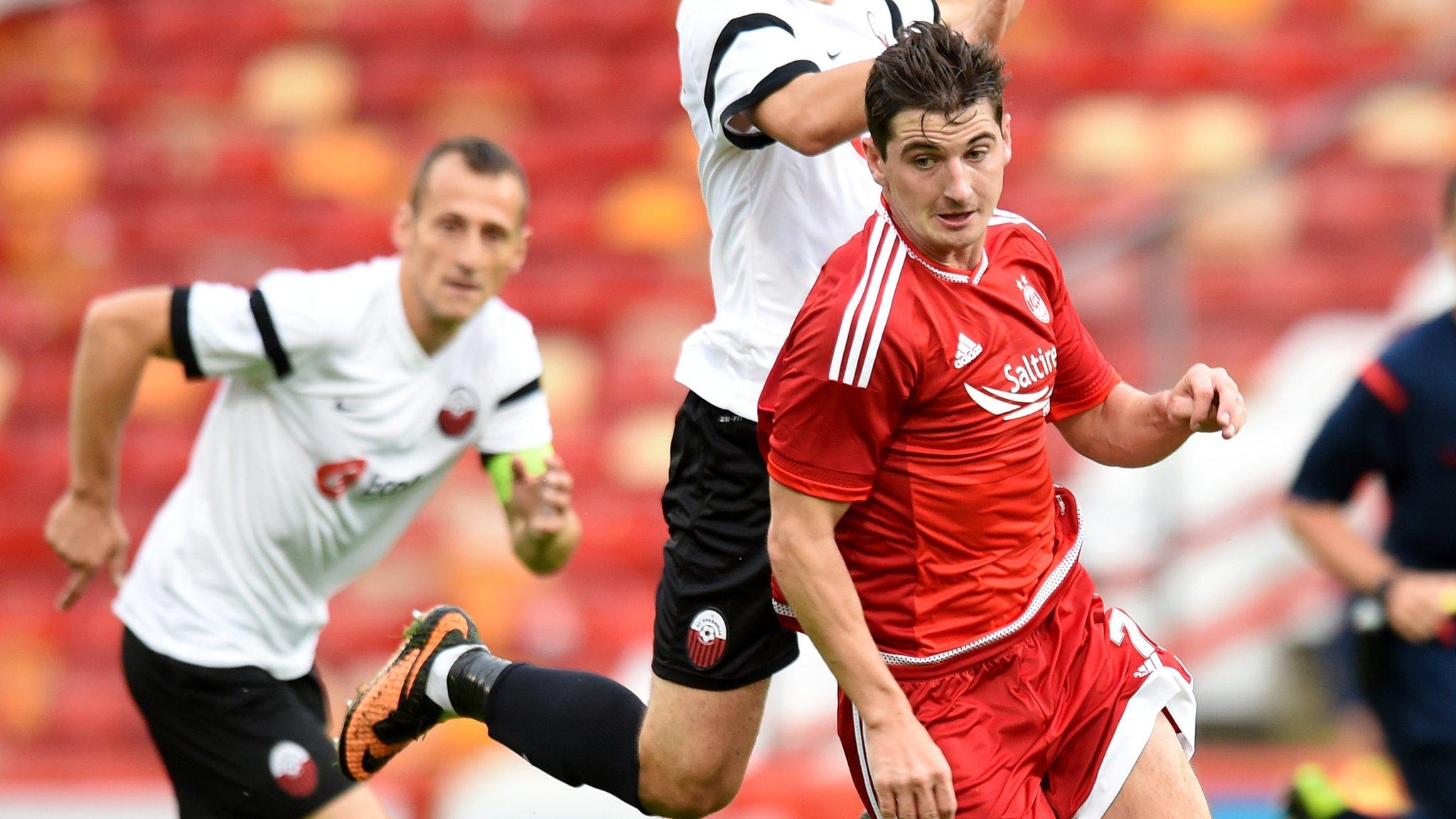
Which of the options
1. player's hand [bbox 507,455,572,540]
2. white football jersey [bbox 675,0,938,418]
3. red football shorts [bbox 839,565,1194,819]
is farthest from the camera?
player's hand [bbox 507,455,572,540]

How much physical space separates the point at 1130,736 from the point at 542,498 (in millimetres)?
1601

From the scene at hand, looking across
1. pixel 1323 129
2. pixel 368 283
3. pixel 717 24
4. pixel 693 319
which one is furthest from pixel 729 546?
pixel 693 319

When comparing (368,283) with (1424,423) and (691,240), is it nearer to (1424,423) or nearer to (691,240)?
(1424,423)

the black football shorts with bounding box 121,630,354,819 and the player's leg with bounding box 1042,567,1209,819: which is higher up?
the player's leg with bounding box 1042,567,1209,819

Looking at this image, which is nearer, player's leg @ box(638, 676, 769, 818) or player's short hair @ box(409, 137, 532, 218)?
player's leg @ box(638, 676, 769, 818)

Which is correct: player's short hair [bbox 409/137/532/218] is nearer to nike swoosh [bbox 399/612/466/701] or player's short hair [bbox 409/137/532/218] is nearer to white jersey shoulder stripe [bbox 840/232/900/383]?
nike swoosh [bbox 399/612/466/701]

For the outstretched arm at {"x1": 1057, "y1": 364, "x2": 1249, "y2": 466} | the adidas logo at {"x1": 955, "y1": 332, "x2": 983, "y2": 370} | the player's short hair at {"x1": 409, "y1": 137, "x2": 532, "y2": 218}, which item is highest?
the player's short hair at {"x1": 409, "y1": 137, "x2": 532, "y2": 218}

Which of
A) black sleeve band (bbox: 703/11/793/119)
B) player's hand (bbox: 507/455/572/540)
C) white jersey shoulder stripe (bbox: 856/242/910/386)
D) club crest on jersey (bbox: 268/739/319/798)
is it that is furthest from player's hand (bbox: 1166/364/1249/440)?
club crest on jersey (bbox: 268/739/319/798)

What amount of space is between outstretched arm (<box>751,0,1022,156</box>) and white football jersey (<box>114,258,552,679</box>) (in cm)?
150

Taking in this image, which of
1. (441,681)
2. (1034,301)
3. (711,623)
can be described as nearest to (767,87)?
(1034,301)

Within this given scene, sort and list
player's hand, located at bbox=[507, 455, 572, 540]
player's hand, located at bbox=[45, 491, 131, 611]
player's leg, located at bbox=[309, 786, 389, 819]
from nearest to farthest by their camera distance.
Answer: player's leg, located at bbox=[309, 786, 389, 819]
player's hand, located at bbox=[507, 455, 572, 540]
player's hand, located at bbox=[45, 491, 131, 611]

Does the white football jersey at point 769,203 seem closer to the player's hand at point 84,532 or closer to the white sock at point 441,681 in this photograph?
the white sock at point 441,681

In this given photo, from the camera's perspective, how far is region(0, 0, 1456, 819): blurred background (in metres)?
6.23

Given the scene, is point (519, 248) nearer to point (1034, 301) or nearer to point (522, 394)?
point (522, 394)
